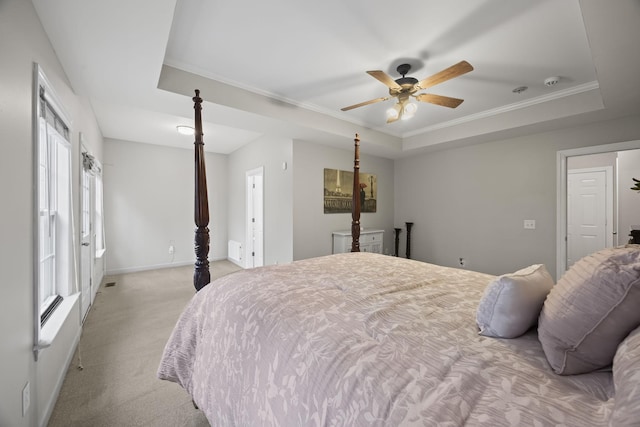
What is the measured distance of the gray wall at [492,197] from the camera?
10.8 feet

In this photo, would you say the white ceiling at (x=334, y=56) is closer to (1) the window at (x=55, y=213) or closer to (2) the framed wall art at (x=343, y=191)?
(1) the window at (x=55, y=213)

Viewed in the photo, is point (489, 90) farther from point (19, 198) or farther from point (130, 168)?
point (130, 168)

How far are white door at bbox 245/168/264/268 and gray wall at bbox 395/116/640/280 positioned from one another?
2853 millimetres

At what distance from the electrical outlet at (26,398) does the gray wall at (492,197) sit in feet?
15.6

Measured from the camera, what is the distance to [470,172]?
160 inches

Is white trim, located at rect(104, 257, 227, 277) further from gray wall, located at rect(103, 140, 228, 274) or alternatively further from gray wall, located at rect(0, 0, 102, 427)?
gray wall, located at rect(0, 0, 102, 427)

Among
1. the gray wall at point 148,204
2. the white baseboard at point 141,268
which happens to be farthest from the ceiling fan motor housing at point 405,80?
the white baseboard at point 141,268

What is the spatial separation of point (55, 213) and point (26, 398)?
4.64 ft

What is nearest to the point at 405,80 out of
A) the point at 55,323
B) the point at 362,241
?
the point at 362,241

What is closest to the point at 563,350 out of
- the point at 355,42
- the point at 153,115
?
the point at 355,42

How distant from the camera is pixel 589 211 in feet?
14.4

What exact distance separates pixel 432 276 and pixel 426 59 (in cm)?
188

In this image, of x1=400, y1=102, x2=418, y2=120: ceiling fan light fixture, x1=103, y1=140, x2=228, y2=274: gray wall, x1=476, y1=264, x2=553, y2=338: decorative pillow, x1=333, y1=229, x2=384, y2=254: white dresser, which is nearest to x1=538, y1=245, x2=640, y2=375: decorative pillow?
x1=476, y1=264, x2=553, y2=338: decorative pillow

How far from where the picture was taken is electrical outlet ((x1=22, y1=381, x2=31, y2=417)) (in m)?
1.22
